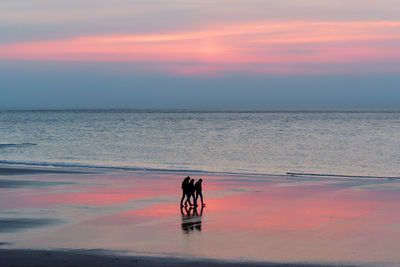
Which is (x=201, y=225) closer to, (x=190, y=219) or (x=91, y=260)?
(x=190, y=219)

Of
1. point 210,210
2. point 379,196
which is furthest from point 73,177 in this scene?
point 379,196

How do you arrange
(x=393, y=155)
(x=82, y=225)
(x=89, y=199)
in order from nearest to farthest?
1. (x=82, y=225)
2. (x=89, y=199)
3. (x=393, y=155)

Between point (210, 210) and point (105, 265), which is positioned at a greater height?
point (210, 210)

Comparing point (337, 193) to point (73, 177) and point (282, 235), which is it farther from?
point (73, 177)

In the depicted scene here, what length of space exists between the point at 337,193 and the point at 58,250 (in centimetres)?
1529

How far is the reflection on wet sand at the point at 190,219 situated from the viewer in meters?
18.0

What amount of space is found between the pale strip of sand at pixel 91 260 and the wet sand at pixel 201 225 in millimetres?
24

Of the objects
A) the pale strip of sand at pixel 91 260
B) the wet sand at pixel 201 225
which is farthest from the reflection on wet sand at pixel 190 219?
the pale strip of sand at pixel 91 260

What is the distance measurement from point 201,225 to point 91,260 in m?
5.13

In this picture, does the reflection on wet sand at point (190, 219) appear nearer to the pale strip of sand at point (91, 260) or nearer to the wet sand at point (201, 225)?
the wet sand at point (201, 225)

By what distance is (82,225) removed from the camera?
1841cm

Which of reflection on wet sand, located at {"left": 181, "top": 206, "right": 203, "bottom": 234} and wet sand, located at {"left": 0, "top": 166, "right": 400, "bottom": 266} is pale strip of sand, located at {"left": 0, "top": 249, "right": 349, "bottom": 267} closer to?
wet sand, located at {"left": 0, "top": 166, "right": 400, "bottom": 266}

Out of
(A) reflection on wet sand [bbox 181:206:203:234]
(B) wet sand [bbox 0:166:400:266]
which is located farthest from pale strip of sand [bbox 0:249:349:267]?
(A) reflection on wet sand [bbox 181:206:203:234]

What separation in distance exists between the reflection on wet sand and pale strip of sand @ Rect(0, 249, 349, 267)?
10.9 ft
